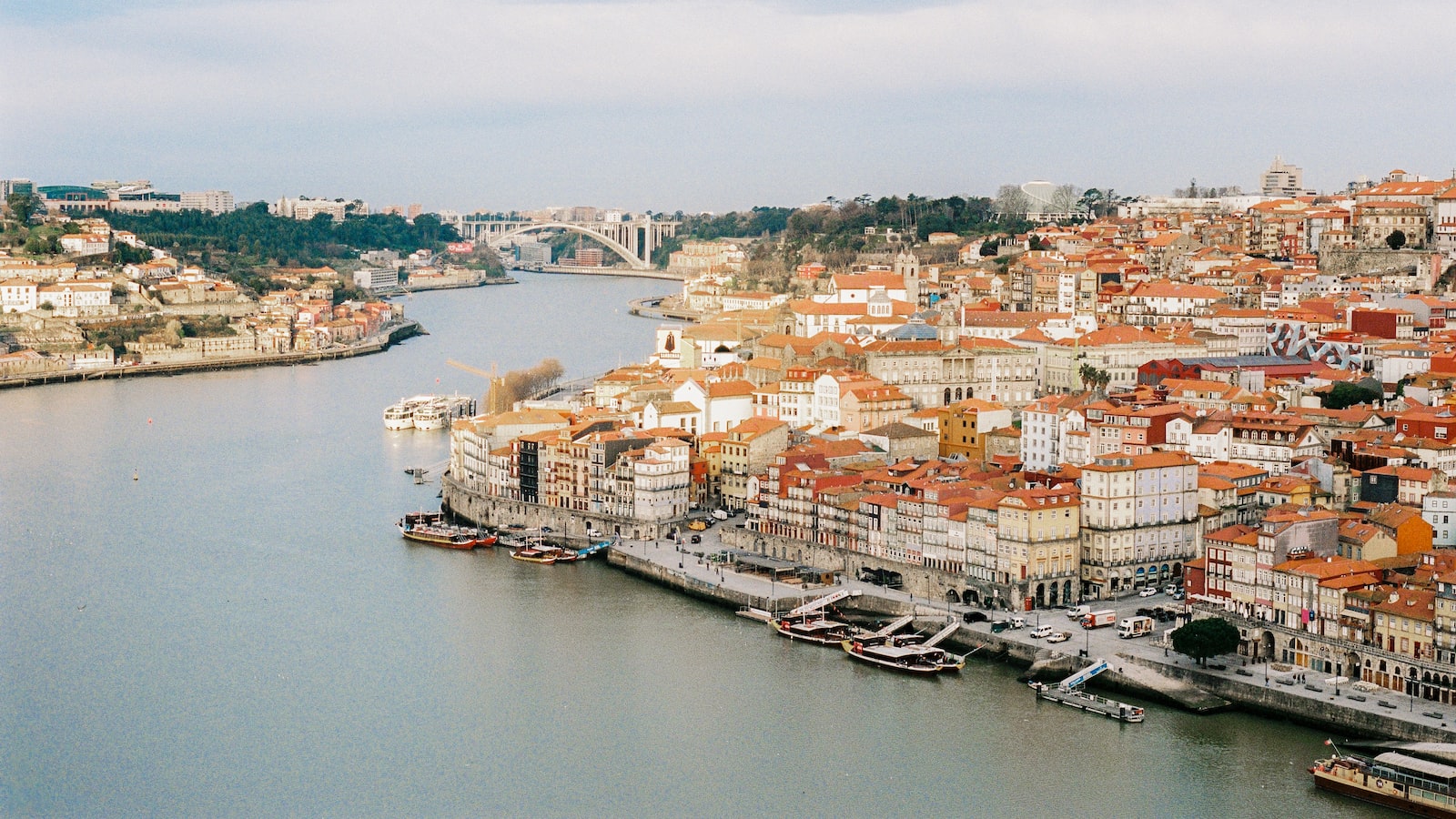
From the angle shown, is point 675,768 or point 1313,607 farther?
point 1313,607

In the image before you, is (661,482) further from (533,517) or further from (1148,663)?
(1148,663)

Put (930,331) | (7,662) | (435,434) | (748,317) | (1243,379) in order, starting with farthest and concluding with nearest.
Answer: (748,317) → (435,434) → (930,331) → (1243,379) → (7,662)

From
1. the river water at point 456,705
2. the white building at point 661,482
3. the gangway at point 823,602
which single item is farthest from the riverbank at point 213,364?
the gangway at point 823,602

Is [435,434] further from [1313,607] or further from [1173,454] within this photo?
[1313,607]

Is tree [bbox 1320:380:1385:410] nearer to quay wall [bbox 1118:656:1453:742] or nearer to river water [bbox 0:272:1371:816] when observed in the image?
quay wall [bbox 1118:656:1453:742]

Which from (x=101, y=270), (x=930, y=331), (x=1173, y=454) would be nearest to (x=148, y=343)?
(x=101, y=270)

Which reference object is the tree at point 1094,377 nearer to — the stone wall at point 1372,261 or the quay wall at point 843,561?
the quay wall at point 843,561

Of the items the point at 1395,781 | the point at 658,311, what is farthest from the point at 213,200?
the point at 1395,781
